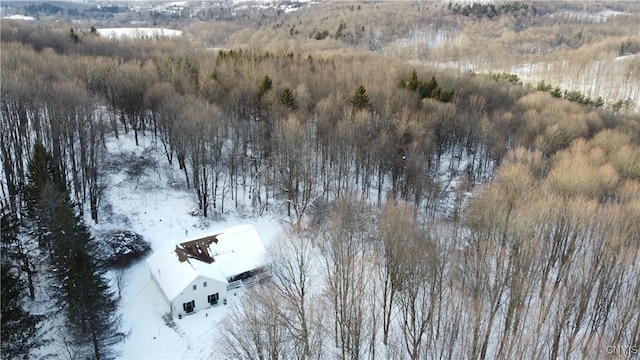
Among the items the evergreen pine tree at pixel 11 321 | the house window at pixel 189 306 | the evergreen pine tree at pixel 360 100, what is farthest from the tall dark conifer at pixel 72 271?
the evergreen pine tree at pixel 360 100

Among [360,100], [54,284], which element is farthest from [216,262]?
[360,100]

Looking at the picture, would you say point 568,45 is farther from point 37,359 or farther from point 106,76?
point 37,359

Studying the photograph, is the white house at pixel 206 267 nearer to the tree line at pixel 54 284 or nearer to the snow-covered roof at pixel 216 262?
the snow-covered roof at pixel 216 262

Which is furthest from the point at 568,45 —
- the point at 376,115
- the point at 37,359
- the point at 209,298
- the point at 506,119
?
the point at 37,359

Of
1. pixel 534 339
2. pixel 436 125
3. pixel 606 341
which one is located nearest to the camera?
pixel 534 339

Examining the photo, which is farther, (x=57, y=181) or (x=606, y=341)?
(x=57, y=181)

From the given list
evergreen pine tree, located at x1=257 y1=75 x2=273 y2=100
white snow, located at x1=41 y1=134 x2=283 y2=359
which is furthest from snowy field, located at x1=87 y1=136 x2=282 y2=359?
evergreen pine tree, located at x1=257 y1=75 x2=273 y2=100

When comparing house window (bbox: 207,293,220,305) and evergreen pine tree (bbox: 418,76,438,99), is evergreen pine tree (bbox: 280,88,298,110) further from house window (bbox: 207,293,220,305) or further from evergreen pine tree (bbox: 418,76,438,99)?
house window (bbox: 207,293,220,305)

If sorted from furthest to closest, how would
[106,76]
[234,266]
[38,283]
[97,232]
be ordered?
[106,76], [97,232], [234,266], [38,283]
